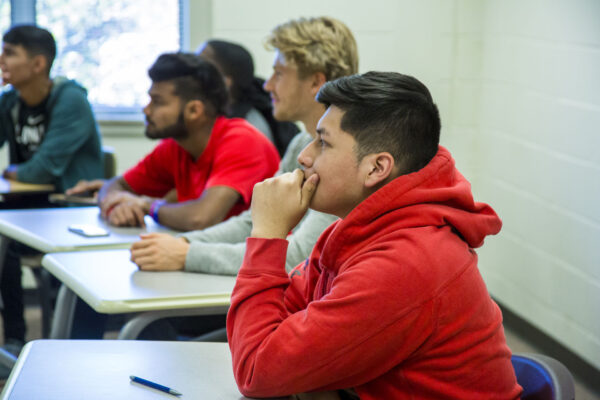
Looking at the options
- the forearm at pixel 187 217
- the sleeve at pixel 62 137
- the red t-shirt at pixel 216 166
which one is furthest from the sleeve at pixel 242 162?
the sleeve at pixel 62 137

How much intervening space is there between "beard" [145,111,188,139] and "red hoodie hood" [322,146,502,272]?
1.47 m

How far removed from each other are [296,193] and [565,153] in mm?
1999

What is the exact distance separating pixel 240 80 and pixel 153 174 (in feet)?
2.53

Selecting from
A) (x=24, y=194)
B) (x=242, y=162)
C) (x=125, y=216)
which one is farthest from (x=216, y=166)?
(x=24, y=194)

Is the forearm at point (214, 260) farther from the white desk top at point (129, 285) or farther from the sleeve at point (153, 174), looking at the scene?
the sleeve at point (153, 174)

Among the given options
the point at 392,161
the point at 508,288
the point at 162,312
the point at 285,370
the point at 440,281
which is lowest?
the point at 508,288

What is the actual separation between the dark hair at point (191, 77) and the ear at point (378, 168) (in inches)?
58.7

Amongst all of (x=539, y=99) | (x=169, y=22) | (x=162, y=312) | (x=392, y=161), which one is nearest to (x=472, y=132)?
(x=539, y=99)

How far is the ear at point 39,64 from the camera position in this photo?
354 centimetres

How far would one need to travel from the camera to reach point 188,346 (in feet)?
4.65

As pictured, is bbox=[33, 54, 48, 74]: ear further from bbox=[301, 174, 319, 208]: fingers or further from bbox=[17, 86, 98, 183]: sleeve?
bbox=[301, 174, 319, 208]: fingers

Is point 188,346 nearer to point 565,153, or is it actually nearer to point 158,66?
point 158,66

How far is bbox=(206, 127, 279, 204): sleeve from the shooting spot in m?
2.42

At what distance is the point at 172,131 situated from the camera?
2.55 m
